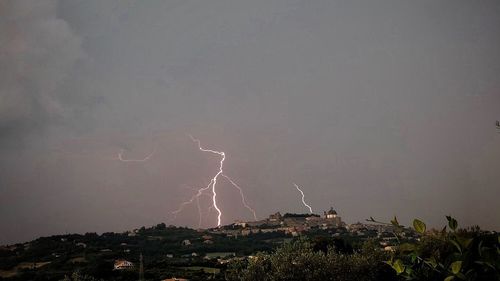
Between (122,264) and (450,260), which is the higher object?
(450,260)

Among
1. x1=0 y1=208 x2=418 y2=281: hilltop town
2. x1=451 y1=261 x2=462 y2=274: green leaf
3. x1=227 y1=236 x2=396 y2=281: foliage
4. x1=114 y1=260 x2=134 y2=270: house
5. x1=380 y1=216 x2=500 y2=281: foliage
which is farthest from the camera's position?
x1=114 y1=260 x2=134 y2=270: house

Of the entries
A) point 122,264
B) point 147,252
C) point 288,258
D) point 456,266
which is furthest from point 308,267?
point 147,252

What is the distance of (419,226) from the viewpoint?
2.17 m

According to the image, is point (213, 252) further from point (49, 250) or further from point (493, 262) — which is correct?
point (493, 262)

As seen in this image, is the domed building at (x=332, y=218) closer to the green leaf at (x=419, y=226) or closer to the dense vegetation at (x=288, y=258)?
the dense vegetation at (x=288, y=258)

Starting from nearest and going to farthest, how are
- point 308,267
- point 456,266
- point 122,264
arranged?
point 456,266, point 308,267, point 122,264

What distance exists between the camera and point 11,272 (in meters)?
83.0

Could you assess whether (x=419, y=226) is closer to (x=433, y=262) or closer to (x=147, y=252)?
(x=433, y=262)

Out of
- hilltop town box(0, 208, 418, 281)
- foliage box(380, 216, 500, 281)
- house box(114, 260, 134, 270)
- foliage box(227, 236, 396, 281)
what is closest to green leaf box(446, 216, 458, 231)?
foliage box(380, 216, 500, 281)

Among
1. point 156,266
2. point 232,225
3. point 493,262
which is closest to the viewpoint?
point 493,262

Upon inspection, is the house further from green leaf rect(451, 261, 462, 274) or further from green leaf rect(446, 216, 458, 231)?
green leaf rect(451, 261, 462, 274)

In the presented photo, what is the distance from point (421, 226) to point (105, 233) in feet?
558

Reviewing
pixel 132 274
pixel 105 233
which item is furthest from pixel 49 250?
pixel 132 274

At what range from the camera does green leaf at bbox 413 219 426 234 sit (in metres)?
2.15
